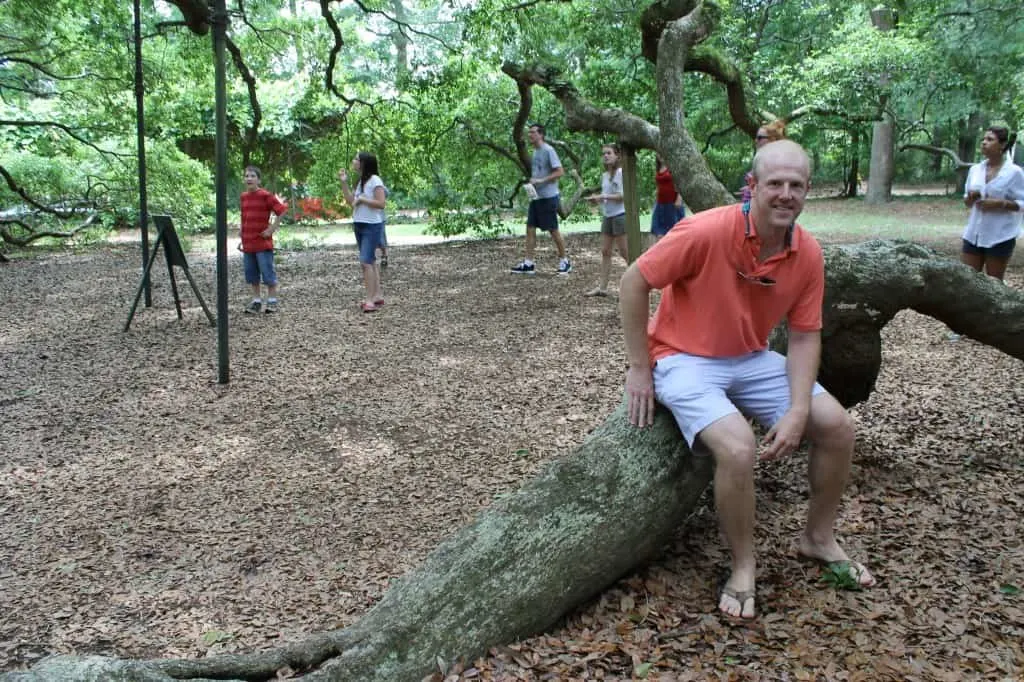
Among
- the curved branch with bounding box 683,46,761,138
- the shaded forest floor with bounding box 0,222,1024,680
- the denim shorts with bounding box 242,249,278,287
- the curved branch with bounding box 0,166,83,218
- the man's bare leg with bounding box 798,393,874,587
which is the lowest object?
the shaded forest floor with bounding box 0,222,1024,680

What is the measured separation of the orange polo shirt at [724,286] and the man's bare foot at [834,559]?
72 cm

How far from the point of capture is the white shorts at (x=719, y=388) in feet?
8.03

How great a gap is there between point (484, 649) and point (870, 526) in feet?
5.48

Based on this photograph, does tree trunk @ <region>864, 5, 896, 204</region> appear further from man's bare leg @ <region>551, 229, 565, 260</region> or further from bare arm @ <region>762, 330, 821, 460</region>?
bare arm @ <region>762, 330, 821, 460</region>

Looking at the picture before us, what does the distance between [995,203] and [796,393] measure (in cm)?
455

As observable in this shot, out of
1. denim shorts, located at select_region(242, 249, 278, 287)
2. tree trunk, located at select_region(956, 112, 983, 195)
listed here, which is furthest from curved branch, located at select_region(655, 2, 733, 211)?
tree trunk, located at select_region(956, 112, 983, 195)

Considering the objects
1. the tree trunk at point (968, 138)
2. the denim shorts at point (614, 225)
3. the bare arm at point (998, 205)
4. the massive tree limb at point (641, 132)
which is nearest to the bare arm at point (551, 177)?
the denim shorts at point (614, 225)

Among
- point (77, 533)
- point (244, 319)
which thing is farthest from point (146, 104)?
point (77, 533)

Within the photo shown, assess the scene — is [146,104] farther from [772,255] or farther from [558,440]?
[772,255]

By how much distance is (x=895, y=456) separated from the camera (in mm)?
3791

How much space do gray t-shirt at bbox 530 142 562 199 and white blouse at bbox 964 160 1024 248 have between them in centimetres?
475

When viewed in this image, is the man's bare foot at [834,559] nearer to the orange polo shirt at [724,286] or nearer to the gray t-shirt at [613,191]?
the orange polo shirt at [724,286]

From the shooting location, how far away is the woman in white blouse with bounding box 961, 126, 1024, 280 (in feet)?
19.6

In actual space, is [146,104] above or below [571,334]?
above
